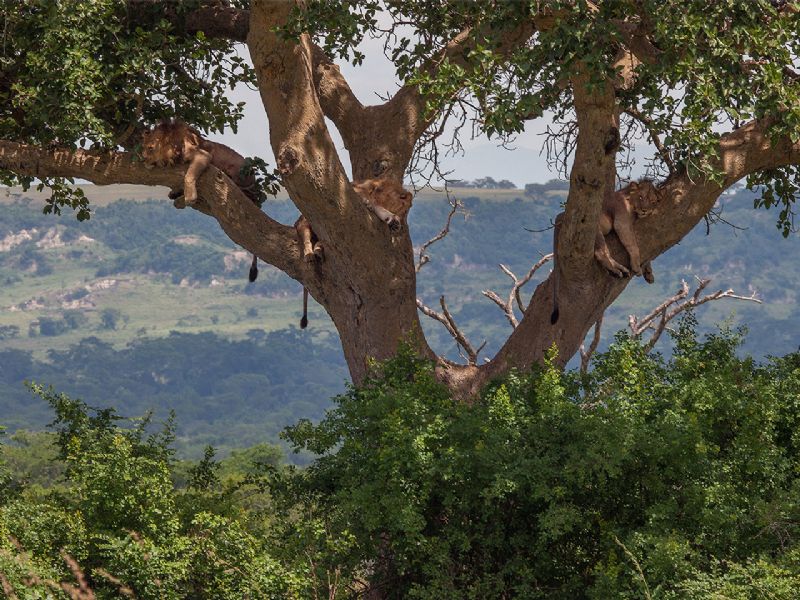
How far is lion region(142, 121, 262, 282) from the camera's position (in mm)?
8922

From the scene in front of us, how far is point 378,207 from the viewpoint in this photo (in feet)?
29.2

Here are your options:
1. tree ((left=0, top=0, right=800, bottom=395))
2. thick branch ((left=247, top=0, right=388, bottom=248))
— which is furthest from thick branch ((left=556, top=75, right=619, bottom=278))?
thick branch ((left=247, top=0, right=388, bottom=248))

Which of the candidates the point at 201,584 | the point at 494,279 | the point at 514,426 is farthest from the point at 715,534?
the point at 494,279

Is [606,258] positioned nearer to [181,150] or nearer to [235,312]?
[181,150]

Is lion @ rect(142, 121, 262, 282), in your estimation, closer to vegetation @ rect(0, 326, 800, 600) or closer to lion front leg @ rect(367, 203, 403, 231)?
lion front leg @ rect(367, 203, 403, 231)

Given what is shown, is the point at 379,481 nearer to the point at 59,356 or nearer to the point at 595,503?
the point at 595,503

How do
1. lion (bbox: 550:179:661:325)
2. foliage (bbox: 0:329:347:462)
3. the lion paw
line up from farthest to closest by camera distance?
1. foliage (bbox: 0:329:347:462)
2. lion (bbox: 550:179:661:325)
3. the lion paw

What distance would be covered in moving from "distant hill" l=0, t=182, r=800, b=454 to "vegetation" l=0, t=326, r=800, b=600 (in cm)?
13077

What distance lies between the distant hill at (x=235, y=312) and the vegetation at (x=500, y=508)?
5149 inches

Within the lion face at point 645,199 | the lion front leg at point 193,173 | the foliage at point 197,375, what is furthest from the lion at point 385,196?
the foliage at point 197,375

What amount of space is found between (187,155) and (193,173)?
0.54 feet

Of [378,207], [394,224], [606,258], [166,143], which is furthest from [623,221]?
[166,143]

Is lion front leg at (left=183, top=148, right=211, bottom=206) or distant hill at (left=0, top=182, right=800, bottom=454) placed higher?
distant hill at (left=0, top=182, right=800, bottom=454)

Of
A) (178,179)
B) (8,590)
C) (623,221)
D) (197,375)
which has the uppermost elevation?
(197,375)
